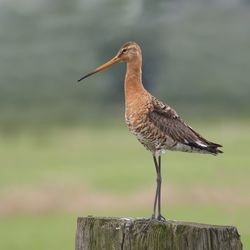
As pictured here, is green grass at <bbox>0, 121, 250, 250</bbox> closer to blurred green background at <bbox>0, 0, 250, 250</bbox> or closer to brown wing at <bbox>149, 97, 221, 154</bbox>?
blurred green background at <bbox>0, 0, 250, 250</bbox>

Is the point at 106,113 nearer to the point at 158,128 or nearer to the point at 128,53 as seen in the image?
the point at 158,128

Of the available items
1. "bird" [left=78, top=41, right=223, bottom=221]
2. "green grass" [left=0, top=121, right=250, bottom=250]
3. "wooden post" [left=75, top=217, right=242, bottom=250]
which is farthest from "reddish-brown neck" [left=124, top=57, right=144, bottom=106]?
"green grass" [left=0, top=121, right=250, bottom=250]

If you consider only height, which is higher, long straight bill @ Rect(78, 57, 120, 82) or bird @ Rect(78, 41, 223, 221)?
long straight bill @ Rect(78, 57, 120, 82)

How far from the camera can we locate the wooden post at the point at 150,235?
4.76m

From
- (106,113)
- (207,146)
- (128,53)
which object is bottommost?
(207,146)

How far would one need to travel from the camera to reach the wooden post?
4.76 meters

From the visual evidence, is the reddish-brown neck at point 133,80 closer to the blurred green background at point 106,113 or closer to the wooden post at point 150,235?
the wooden post at point 150,235

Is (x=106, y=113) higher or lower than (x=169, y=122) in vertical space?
higher

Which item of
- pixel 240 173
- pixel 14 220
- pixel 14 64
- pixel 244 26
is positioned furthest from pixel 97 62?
pixel 14 220

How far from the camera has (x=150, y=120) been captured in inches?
252

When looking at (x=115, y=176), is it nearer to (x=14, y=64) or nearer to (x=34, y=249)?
(x=34, y=249)

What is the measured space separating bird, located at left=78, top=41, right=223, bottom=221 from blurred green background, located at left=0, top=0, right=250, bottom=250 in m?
2.72

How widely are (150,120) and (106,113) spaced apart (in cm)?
6869

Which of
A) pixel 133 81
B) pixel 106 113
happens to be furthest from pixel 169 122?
pixel 106 113
